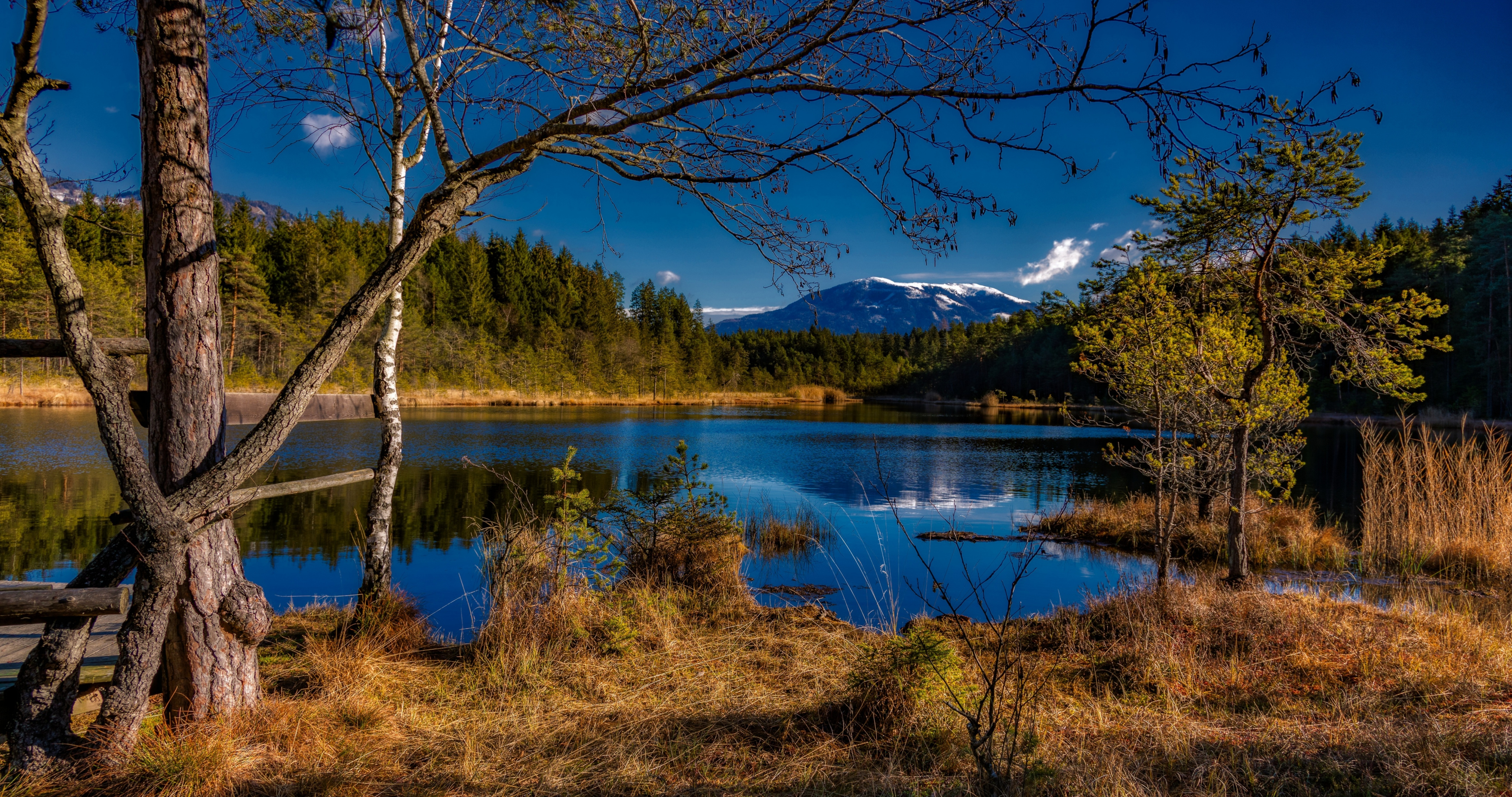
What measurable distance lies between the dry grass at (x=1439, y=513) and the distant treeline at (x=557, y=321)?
473 centimetres

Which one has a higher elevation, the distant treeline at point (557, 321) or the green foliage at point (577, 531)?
the distant treeline at point (557, 321)

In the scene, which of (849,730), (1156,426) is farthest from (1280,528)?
(849,730)

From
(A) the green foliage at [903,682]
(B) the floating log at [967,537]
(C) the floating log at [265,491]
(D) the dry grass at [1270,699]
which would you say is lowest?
(B) the floating log at [967,537]

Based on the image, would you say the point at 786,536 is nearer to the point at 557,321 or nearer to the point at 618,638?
the point at 618,638

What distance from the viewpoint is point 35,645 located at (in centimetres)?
308

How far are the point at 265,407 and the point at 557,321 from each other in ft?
206

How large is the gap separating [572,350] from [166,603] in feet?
200

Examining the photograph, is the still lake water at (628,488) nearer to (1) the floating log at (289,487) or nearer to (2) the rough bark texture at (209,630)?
(1) the floating log at (289,487)

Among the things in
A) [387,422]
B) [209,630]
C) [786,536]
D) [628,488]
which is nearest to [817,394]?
[628,488]

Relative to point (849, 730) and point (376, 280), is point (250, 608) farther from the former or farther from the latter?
point (849, 730)

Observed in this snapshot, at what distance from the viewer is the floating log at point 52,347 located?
2692mm

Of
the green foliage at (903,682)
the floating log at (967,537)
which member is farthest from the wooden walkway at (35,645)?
the floating log at (967,537)

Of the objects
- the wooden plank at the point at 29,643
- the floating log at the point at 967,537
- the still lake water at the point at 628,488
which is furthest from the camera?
the floating log at the point at 967,537

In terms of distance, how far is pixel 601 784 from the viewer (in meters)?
2.72
